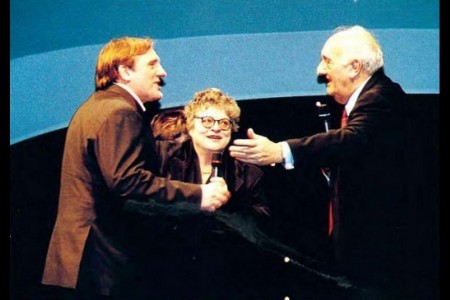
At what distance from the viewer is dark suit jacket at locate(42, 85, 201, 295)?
189 inches

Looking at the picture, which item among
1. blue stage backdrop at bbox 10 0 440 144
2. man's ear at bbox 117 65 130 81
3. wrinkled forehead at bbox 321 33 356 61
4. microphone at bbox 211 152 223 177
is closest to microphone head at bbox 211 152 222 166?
microphone at bbox 211 152 223 177

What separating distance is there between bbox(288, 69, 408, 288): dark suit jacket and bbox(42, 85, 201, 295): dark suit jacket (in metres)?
0.63

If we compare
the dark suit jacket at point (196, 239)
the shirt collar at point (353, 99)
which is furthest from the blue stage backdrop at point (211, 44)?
the dark suit jacket at point (196, 239)

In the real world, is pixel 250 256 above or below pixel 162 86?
below

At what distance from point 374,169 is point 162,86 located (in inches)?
40.8

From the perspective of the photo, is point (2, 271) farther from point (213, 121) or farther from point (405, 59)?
point (405, 59)

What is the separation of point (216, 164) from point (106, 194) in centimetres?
50

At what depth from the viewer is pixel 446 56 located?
5.13 meters

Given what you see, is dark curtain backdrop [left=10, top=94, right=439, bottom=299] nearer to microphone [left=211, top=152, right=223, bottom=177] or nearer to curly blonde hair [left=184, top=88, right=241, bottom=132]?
curly blonde hair [left=184, top=88, right=241, bottom=132]

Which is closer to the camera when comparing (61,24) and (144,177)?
(144,177)

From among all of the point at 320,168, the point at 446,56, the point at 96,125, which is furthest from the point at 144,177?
the point at 446,56

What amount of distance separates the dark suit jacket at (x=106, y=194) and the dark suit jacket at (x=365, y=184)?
0.63 m

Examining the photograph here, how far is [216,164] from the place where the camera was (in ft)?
16.0

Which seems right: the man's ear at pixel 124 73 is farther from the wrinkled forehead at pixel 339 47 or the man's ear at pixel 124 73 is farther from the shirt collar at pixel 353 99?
the shirt collar at pixel 353 99
